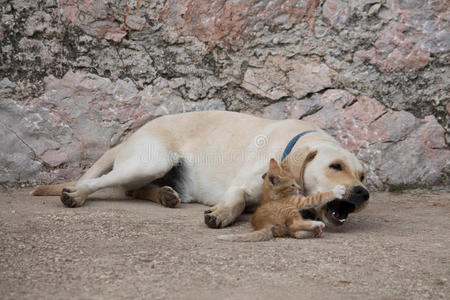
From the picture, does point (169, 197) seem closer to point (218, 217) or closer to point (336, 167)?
point (218, 217)

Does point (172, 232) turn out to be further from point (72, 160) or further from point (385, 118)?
point (385, 118)

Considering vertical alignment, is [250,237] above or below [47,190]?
above

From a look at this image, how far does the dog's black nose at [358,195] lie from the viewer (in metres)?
3.57

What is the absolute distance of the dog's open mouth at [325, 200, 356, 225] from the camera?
11.8ft

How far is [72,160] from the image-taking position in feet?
16.9

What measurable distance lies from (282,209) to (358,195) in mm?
525

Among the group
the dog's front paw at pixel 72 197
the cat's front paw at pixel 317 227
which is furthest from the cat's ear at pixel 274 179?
the dog's front paw at pixel 72 197

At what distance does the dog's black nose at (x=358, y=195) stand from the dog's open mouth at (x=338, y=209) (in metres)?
0.08

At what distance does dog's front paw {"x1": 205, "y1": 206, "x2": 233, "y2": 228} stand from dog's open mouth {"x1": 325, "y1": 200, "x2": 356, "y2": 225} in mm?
624

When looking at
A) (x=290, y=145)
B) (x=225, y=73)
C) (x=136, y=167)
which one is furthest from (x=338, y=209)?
(x=225, y=73)

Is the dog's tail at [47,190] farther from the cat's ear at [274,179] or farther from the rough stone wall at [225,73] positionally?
the cat's ear at [274,179]

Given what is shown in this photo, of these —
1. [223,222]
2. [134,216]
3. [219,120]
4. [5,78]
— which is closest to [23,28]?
[5,78]

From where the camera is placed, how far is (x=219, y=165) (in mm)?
4574

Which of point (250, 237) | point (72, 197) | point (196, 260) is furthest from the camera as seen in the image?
→ point (72, 197)
